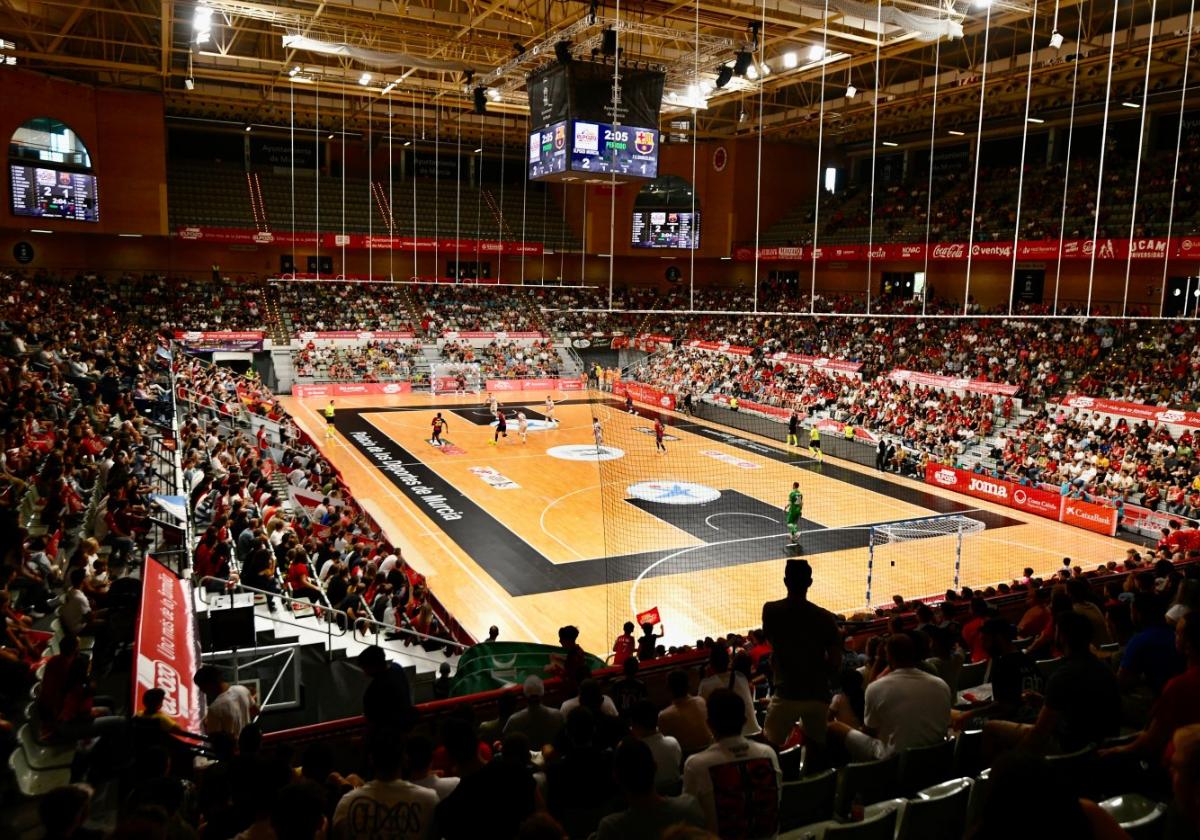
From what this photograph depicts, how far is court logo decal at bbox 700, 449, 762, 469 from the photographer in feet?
91.6

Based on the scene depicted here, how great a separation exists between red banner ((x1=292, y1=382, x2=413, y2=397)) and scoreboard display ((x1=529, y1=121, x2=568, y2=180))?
2137 centimetres

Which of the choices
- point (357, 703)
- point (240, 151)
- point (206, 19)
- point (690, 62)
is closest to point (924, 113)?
point (690, 62)

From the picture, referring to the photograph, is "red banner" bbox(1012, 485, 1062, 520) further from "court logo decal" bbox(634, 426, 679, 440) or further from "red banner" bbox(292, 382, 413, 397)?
"red banner" bbox(292, 382, 413, 397)

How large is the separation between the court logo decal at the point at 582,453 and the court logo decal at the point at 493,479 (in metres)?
3.04

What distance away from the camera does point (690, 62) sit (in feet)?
86.2

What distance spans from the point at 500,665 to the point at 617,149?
13194 millimetres

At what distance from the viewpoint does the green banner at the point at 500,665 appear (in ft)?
28.8

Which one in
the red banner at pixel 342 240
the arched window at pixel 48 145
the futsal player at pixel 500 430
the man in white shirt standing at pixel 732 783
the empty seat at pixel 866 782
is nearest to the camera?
the man in white shirt standing at pixel 732 783

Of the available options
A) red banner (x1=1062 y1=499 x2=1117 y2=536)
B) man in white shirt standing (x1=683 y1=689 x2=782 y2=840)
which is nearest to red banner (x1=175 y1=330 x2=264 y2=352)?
red banner (x1=1062 y1=499 x2=1117 y2=536)

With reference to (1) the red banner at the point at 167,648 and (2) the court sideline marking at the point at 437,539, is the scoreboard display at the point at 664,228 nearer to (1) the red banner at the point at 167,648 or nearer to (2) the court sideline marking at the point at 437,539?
(2) the court sideline marking at the point at 437,539

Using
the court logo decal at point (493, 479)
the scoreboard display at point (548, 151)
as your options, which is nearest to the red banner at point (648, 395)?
the court logo decal at point (493, 479)

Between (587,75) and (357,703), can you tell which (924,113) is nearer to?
(587,75)

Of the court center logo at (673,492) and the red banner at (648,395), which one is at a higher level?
the red banner at (648,395)

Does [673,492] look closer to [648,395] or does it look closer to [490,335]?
[648,395]
